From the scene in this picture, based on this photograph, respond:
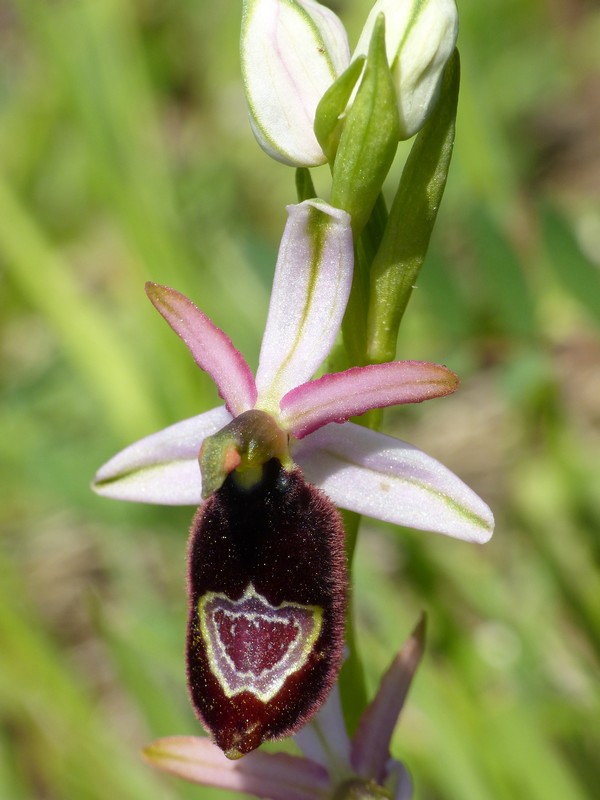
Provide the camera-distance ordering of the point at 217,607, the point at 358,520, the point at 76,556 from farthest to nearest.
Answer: the point at 76,556 < the point at 358,520 < the point at 217,607

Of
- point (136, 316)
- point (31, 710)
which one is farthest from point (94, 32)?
point (31, 710)

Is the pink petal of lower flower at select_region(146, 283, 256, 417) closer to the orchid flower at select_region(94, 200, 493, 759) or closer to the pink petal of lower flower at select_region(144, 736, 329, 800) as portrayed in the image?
the orchid flower at select_region(94, 200, 493, 759)

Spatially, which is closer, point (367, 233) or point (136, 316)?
point (367, 233)

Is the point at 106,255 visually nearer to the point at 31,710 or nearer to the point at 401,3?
the point at 31,710

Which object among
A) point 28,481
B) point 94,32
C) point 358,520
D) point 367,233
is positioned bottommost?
point 28,481

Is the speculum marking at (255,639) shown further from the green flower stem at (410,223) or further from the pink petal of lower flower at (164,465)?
the green flower stem at (410,223)

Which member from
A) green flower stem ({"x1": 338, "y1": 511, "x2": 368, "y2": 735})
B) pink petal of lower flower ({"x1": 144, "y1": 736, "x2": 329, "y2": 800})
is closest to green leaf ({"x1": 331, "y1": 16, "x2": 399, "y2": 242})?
green flower stem ({"x1": 338, "y1": 511, "x2": 368, "y2": 735})

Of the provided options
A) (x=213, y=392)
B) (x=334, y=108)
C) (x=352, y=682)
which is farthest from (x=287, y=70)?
(x=213, y=392)
